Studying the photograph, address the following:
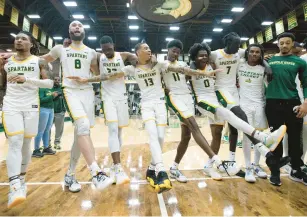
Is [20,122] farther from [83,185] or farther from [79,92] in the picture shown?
[83,185]

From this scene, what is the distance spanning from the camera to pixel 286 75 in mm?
3953

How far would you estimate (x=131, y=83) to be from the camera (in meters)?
22.1

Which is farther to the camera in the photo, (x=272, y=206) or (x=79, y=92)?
(x=79, y=92)

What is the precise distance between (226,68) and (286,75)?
0.88m

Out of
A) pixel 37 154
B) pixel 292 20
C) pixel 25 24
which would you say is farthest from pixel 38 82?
pixel 292 20

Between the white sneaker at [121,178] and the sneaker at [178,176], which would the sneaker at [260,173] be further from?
the white sneaker at [121,178]

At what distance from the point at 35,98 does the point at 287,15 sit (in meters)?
14.3

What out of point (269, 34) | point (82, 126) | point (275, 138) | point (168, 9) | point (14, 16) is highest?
point (14, 16)

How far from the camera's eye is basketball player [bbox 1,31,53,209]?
3133 mm

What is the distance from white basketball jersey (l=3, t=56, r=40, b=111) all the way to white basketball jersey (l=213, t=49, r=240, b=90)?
2.71 meters

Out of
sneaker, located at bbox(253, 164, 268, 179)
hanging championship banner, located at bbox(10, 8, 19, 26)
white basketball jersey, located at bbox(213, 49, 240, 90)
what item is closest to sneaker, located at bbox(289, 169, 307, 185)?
sneaker, located at bbox(253, 164, 268, 179)

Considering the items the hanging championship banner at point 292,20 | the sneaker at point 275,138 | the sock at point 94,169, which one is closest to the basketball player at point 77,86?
the sock at point 94,169

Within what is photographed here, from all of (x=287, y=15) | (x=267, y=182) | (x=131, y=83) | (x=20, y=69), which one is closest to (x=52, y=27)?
(x=131, y=83)

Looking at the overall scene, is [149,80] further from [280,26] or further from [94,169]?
[280,26]
